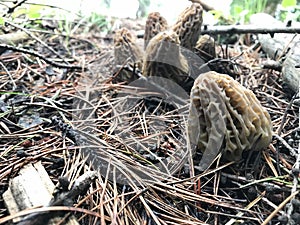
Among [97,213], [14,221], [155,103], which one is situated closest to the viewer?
[14,221]

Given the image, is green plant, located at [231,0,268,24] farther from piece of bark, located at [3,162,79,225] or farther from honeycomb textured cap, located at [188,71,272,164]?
piece of bark, located at [3,162,79,225]

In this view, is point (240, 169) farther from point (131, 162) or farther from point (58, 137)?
point (58, 137)

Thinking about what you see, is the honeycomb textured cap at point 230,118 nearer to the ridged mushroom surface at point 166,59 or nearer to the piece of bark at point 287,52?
the piece of bark at point 287,52

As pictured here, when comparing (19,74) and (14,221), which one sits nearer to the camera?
(14,221)

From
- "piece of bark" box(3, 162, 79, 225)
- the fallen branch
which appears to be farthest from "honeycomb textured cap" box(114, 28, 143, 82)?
"piece of bark" box(3, 162, 79, 225)

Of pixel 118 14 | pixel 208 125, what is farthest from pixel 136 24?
pixel 208 125

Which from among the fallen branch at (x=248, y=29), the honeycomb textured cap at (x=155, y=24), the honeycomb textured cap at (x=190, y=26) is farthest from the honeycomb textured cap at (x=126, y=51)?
the fallen branch at (x=248, y=29)
